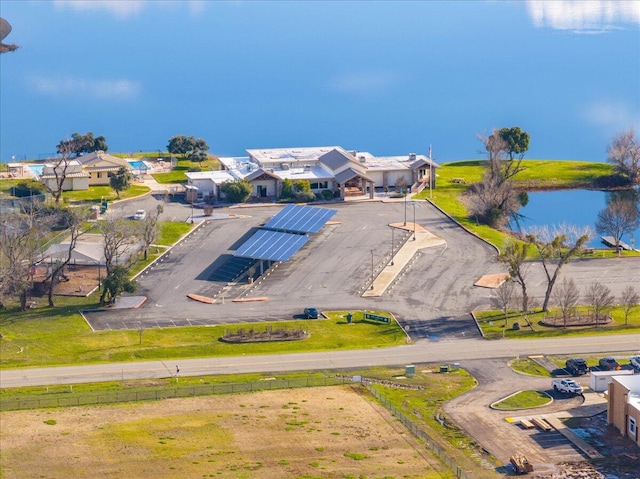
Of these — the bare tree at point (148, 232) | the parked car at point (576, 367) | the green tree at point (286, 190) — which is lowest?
the parked car at point (576, 367)

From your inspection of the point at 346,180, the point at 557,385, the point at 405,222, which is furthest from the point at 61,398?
the point at 346,180

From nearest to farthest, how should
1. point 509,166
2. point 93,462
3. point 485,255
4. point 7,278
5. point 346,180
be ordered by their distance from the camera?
point 93,462, point 7,278, point 485,255, point 346,180, point 509,166

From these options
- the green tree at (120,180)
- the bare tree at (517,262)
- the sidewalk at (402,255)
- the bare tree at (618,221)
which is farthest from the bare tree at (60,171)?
the bare tree at (618,221)

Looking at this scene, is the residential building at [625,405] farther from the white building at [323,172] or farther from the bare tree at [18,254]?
the white building at [323,172]

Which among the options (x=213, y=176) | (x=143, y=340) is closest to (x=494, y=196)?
(x=213, y=176)

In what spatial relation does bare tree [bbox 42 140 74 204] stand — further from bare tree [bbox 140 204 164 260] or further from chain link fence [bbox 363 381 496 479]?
chain link fence [bbox 363 381 496 479]

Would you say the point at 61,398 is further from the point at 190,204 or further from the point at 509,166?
the point at 509,166

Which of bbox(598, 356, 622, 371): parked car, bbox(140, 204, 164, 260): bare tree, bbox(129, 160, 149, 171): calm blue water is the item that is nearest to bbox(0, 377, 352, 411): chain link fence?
bbox(598, 356, 622, 371): parked car
